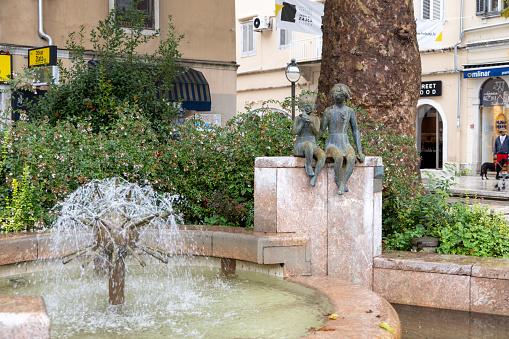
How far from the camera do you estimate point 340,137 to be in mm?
5762

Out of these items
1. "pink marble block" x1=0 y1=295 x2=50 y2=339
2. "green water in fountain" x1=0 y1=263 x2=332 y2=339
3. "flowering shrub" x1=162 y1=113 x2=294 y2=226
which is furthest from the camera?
"flowering shrub" x1=162 y1=113 x2=294 y2=226

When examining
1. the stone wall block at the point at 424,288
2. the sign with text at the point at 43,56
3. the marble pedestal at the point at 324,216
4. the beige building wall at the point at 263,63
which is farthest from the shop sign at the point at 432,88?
the stone wall block at the point at 424,288

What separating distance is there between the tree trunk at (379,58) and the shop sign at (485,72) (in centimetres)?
1432

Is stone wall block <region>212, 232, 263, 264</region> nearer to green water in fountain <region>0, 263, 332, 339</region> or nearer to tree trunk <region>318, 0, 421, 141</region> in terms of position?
green water in fountain <region>0, 263, 332, 339</region>

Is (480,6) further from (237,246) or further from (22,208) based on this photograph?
(22,208)

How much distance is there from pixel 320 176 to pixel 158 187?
8.10 ft

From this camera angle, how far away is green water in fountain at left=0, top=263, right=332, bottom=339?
13.3 ft

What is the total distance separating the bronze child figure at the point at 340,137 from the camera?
5.59 m

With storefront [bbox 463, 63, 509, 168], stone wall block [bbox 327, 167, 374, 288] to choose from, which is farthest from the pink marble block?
Result: storefront [bbox 463, 63, 509, 168]

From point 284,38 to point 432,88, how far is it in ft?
27.0

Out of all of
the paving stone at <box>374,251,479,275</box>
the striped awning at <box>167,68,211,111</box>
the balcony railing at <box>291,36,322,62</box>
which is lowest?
the paving stone at <box>374,251,479,275</box>

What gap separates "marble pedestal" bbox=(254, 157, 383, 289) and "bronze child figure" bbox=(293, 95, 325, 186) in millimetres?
85

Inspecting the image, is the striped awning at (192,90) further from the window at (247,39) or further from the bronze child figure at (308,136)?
the window at (247,39)

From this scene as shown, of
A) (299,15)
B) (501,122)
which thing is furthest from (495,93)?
(299,15)
